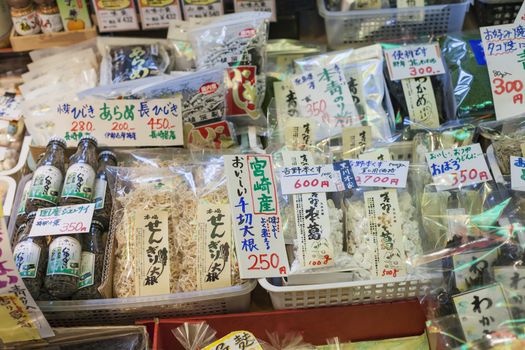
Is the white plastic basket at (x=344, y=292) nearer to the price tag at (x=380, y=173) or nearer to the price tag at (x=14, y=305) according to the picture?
the price tag at (x=380, y=173)

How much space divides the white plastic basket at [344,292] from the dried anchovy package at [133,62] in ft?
3.60

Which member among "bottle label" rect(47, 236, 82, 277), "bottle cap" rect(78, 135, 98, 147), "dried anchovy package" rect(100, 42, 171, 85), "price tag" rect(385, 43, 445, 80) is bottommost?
"bottle label" rect(47, 236, 82, 277)

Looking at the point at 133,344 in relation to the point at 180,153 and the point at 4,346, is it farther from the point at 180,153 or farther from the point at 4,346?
the point at 180,153

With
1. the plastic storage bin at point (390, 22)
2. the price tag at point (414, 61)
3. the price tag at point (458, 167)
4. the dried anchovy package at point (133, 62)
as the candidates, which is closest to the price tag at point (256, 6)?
the plastic storage bin at point (390, 22)

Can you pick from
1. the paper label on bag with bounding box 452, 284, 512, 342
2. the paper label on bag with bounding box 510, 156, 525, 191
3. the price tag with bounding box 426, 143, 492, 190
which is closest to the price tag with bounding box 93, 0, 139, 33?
the price tag with bounding box 426, 143, 492, 190

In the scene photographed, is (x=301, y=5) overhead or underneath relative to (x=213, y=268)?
overhead

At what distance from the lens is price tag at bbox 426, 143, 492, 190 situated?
1.74 meters

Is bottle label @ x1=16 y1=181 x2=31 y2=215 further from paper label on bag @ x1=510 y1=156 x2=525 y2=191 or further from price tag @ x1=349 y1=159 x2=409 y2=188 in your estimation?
paper label on bag @ x1=510 y1=156 x2=525 y2=191

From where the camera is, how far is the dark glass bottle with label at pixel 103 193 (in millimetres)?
1750

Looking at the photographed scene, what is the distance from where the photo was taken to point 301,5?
8.20ft

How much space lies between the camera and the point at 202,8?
7.62 feet

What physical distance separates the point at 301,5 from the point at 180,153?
3.36 feet

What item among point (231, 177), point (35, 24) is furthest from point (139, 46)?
point (231, 177)

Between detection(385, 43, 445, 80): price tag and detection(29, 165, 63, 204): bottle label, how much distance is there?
1326mm
